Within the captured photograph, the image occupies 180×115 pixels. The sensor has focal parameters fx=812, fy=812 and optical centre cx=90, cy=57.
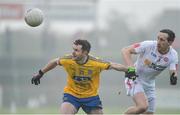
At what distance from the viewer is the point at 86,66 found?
12.7 m

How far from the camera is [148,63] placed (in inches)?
542

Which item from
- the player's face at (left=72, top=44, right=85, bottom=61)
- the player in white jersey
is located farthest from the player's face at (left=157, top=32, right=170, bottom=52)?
the player's face at (left=72, top=44, right=85, bottom=61)

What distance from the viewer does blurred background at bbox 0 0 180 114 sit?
25969 millimetres

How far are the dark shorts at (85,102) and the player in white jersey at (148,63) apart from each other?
2.42 feet

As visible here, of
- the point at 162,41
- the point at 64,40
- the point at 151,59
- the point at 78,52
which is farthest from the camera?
the point at 64,40

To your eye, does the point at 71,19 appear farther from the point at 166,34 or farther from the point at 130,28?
the point at 166,34

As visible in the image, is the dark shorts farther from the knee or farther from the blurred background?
the blurred background

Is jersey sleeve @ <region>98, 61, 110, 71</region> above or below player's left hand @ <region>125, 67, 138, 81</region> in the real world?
above

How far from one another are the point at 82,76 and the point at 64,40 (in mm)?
13670

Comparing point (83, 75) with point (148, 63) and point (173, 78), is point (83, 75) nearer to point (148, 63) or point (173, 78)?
point (148, 63)

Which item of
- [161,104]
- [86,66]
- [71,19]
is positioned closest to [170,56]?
[86,66]

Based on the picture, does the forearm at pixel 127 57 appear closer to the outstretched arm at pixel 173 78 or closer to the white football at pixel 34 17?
the outstretched arm at pixel 173 78

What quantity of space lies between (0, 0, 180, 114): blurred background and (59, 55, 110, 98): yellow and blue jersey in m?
12.8

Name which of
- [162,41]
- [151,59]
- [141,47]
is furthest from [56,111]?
[162,41]
